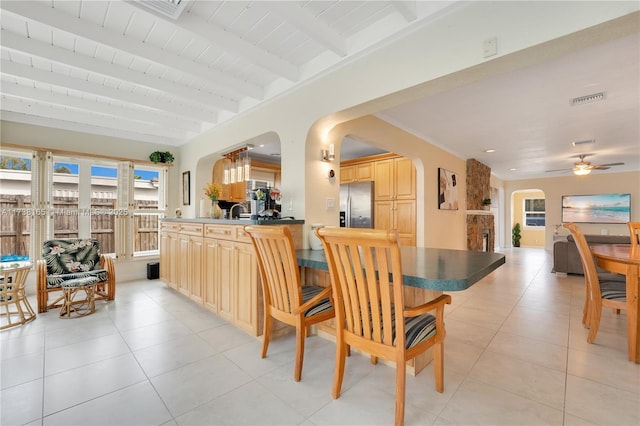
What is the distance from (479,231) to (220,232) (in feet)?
19.5

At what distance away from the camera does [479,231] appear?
21.2 ft

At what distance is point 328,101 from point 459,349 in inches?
94.5

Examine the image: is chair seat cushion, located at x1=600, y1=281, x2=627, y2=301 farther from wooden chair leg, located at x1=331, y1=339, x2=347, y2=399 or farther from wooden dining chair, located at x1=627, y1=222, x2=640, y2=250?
wooden chair leg, located at x1=331, y1=339, x2=347, y2=399

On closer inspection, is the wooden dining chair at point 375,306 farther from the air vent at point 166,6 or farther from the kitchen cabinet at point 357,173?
the kitchen cabinet at point 357,173

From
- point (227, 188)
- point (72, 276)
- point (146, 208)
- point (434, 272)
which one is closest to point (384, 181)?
point (227, 188)

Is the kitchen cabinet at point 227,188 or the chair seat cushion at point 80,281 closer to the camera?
the chair seat cushion at point 80,281

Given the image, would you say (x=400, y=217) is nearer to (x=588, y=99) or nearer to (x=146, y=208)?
(x=588, y=99)

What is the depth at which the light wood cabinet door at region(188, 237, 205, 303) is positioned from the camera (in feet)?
10.7

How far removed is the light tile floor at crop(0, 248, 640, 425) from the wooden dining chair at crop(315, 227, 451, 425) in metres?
0.26

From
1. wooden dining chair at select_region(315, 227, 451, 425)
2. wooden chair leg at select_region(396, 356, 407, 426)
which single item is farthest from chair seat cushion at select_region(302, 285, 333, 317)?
wooden chair leg at select_region(396, 356, 407, 426)

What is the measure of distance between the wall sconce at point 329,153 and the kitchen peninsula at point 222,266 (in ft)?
2.40

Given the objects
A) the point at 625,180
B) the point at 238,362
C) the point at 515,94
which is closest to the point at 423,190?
→ the point at 515,94

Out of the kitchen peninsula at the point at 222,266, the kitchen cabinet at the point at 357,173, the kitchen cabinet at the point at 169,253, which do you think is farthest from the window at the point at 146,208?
the kitchen cabinet at the point at 357,173

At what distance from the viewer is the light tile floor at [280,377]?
1523 millimetres
